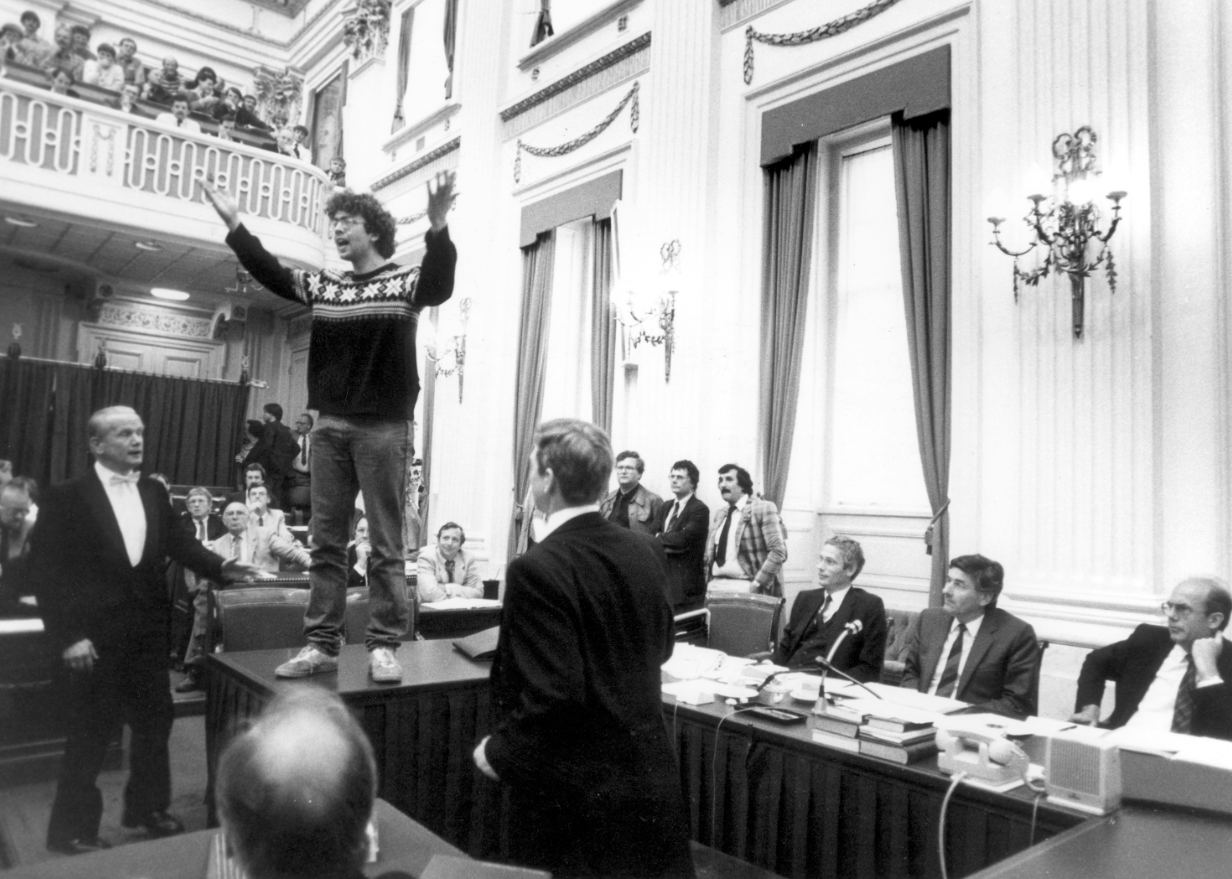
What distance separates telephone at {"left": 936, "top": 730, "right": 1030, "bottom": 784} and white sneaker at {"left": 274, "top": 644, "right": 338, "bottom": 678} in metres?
1.60

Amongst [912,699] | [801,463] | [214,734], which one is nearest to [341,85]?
[801,463]

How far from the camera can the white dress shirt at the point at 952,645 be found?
302 centimetres

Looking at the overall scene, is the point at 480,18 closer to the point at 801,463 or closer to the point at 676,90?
the point at 676,90

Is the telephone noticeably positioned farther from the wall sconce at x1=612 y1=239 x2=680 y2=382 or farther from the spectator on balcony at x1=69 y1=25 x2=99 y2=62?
the wall sconce at x1=612 y1=239 x2=680 y2=382

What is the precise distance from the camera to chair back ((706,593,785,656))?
3729mm

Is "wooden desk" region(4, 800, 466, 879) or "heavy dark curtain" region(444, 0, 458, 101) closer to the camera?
"wooden desk" region(4, 800, 466, 879)

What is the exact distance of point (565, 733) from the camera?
158 cm

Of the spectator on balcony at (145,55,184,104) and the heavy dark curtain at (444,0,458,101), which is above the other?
the heavy dark curtain at (444,0,458,101)

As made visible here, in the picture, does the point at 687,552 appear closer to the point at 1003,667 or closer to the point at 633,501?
the point at 633,501

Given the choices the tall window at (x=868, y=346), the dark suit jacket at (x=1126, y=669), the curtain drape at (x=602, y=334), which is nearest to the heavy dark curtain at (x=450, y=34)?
the curtain drape at (x=602, y=334)

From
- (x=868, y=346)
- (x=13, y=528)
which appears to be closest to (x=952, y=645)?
(x=868, y=346)

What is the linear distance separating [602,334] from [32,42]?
190 inches

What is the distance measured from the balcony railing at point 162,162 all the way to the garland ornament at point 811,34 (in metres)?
3.43

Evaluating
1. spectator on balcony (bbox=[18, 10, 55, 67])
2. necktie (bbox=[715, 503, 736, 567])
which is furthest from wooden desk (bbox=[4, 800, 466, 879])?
necktie (bbox=[715, 503, 736, 567])
